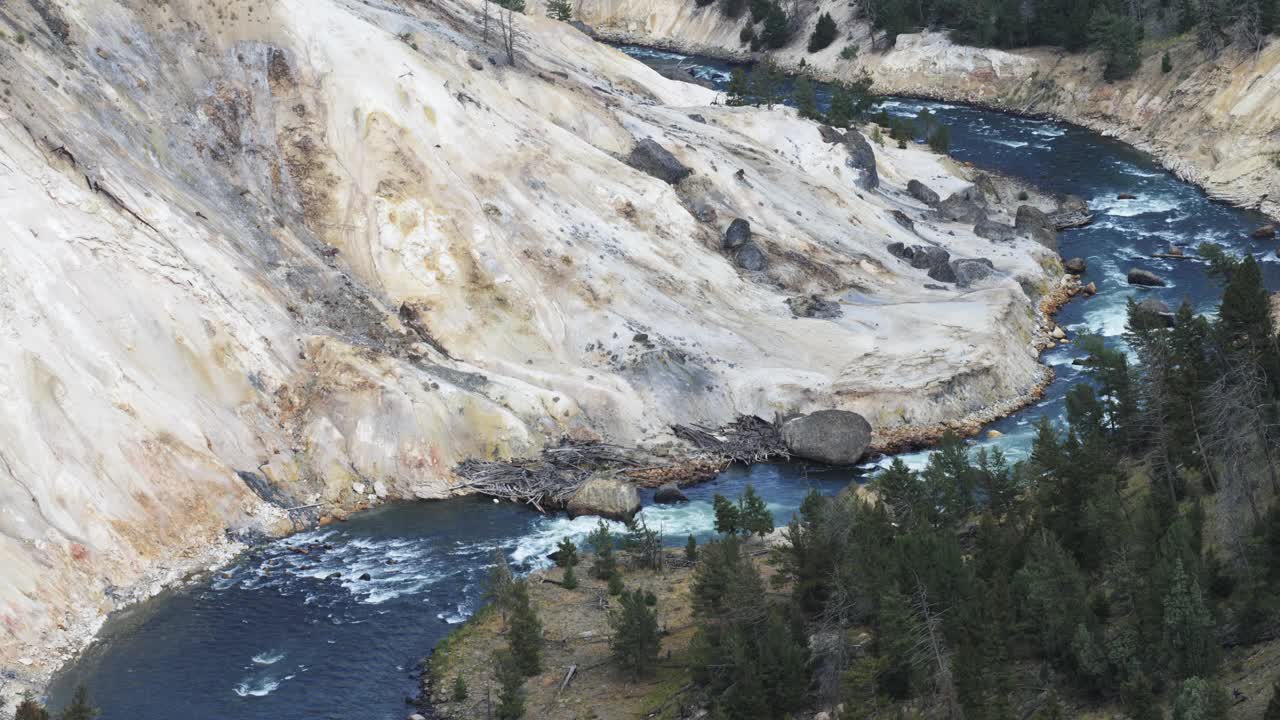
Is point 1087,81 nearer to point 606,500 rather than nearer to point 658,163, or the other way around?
point 658,163

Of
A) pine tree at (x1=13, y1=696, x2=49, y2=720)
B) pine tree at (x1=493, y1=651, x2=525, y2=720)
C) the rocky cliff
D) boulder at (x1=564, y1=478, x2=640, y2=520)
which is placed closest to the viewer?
pine tree at (x1=13, y1=696, x2=49, y2=720)

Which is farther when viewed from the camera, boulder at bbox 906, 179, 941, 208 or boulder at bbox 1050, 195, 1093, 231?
boulder at bbox 1050, 195, 1093, 231

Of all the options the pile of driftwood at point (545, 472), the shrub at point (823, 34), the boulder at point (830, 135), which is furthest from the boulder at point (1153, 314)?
the shrub at point (823, 34)

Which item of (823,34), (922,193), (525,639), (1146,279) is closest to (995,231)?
(922,193)

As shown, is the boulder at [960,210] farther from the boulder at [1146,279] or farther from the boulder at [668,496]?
the boulder at [668,496]

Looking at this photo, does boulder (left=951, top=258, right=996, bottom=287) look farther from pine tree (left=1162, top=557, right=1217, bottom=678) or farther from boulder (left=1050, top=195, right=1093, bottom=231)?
pine tree (left=1162, top=557, right=1217, bottom=678)

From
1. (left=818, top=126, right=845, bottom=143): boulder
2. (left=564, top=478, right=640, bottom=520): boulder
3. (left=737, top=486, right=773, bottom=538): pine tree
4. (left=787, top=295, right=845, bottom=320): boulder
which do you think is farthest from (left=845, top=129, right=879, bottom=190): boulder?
(left=737, top=486, right=773, bottom=538): pine tree

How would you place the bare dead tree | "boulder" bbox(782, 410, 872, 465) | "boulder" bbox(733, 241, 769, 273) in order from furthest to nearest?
"boulder" bbox(733, 241, 769, 273)
"boulder" bbox(782, 410, 872, 465)
the bare dead tree
